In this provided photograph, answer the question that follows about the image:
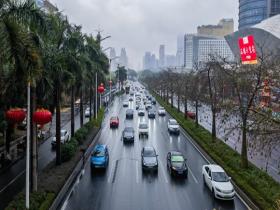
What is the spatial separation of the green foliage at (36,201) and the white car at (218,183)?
33.8ft

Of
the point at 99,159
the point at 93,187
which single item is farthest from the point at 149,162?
the point at 93,187

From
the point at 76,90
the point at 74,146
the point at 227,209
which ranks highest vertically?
the point at 76,90

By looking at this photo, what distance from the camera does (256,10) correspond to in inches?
6088

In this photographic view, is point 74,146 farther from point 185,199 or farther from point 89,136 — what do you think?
point 185,199

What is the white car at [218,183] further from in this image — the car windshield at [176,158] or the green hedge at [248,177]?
the car windshield at [176,158]

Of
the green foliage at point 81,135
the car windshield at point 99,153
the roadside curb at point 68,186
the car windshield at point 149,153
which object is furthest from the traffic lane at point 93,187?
the green foliage at point 81,135

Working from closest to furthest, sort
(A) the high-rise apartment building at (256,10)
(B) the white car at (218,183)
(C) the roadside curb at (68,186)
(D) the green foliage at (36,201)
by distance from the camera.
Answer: (D) the green foliage at (36,201) → (C) the roadside curb at (68,186) → (B) the white car at (218,183) → (A) the high-rise apartment building at (256,10)

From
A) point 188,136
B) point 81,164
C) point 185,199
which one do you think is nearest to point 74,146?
point 81,164

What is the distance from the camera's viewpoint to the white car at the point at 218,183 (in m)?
23.9

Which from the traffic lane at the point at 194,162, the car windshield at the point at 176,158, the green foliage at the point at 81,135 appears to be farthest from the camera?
the green foliage at the point at 81,135

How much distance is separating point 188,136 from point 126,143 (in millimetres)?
9095

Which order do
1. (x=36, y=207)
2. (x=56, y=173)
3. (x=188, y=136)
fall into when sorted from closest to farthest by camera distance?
(x=36, y=207) → (x=56, y=173) → (x=188, y=136)

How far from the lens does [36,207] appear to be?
1998 centimetres

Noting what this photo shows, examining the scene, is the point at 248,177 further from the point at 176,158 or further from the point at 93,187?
the point at 93,187
